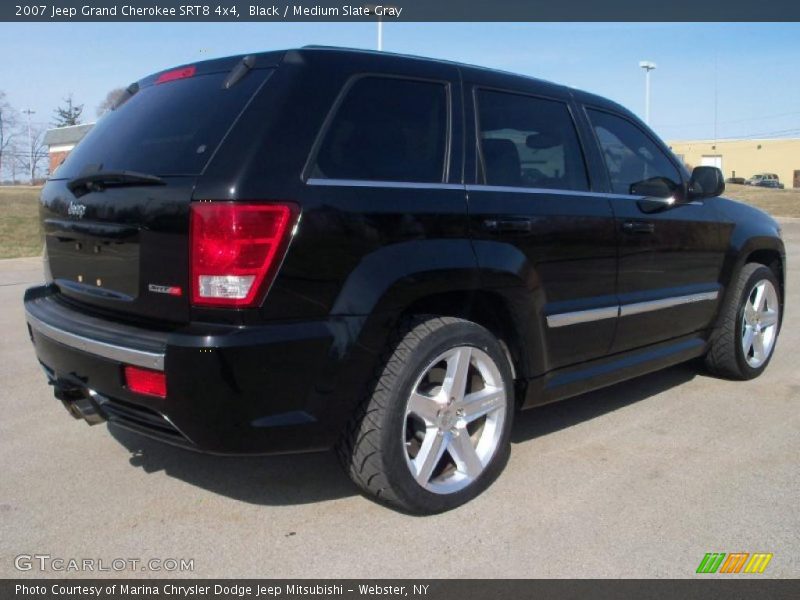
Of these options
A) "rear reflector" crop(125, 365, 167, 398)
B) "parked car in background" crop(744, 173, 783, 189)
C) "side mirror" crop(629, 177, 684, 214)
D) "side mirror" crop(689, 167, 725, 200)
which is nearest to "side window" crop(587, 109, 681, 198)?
"side mirror" crop(629, 177, 684, 214)

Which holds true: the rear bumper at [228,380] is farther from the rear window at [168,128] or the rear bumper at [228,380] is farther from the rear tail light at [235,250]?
the rear window at [168,128]

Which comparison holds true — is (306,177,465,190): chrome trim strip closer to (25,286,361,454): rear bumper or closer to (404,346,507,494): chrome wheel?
(25,286,361,454): rear bumper

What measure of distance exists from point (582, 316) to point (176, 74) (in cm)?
227

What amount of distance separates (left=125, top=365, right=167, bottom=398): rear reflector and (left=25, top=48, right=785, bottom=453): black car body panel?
3 cm

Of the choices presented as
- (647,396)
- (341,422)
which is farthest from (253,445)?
(647,396)

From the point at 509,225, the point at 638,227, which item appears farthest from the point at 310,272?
the point at 638,227

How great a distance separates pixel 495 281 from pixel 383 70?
40.2 inches

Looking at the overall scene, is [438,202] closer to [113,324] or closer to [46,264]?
[113,324]

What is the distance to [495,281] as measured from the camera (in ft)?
10.8

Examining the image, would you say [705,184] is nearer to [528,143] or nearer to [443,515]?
[528,143]

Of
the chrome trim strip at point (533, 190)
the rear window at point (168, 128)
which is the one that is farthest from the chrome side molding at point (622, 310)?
the rear window at point (168, 128)

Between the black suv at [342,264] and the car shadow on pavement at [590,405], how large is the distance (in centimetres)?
50

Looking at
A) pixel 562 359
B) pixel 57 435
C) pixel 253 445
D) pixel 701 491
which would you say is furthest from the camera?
pixel 57 435

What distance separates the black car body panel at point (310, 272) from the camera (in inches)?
105
